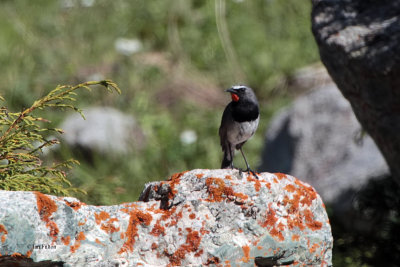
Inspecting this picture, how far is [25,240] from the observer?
2.58m

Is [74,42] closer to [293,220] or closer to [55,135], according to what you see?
[55,135]

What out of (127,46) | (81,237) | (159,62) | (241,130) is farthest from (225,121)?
(159,62)

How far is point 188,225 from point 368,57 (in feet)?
6.34

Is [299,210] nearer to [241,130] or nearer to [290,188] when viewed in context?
[290,188]

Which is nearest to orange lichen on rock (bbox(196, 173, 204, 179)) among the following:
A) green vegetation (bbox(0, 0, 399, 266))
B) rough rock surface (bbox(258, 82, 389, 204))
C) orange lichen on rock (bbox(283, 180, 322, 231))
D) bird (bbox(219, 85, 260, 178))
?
orange lichen on rock (bbox(283, 180, 322, 231))

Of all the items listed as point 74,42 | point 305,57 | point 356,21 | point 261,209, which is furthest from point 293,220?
point 74,42

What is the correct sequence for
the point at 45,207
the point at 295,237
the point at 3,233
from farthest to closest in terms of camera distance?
the point at 295,237 → the point at 45,207 → the point at 3,233

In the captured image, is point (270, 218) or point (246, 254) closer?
point (246, 254)

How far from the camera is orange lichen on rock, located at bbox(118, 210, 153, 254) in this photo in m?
2.91

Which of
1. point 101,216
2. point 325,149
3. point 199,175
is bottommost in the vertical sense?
point 101,216

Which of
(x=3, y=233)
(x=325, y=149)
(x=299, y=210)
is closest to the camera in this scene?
(x=3, y=233)

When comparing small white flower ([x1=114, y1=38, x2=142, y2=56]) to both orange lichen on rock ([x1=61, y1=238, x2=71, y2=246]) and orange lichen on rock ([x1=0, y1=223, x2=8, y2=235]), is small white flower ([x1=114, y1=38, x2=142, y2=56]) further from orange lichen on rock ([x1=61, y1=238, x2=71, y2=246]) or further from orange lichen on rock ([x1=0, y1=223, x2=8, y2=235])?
orange lichen on rock ([x1=0, y1=223, x2=8, y2=235])

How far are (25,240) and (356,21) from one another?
2.93m

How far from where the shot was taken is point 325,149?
6855 millimetres
